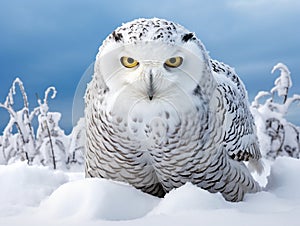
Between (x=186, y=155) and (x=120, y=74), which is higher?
(x=120, y=74)

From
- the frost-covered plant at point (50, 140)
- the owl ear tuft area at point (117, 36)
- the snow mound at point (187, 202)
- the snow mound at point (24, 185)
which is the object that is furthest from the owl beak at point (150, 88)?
the frost-covered plant at point (50, 140)

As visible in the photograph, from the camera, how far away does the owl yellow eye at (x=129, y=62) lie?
1.41 metres

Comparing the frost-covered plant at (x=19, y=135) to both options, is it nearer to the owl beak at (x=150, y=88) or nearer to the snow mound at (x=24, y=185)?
the snow mound at (x=24, y=185)

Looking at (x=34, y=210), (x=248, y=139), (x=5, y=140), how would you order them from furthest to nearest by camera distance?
1. (x=5, y=140)
2. (x=248, y=139)
3. (x=34, y=210)

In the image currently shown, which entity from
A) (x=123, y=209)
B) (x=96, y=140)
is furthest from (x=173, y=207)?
(x=96, y=140)

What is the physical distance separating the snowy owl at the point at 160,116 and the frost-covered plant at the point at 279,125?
2.76 m

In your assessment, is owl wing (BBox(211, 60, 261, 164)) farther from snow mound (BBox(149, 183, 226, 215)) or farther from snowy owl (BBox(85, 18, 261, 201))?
snow mound (BBox(149, 183, 226, 215))

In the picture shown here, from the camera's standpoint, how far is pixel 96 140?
1682 mm

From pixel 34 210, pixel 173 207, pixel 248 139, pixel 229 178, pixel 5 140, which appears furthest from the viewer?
pixel 5 140

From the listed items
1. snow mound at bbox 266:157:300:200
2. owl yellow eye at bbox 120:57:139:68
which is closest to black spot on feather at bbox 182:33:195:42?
owl yellow eye at bbox 120:57:139:68

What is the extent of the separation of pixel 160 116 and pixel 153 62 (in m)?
0.24

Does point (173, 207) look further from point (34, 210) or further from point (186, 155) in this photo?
point (34, 210)

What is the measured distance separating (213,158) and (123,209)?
41 cm

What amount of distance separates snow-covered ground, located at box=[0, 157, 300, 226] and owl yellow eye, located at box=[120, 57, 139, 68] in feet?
1.48
